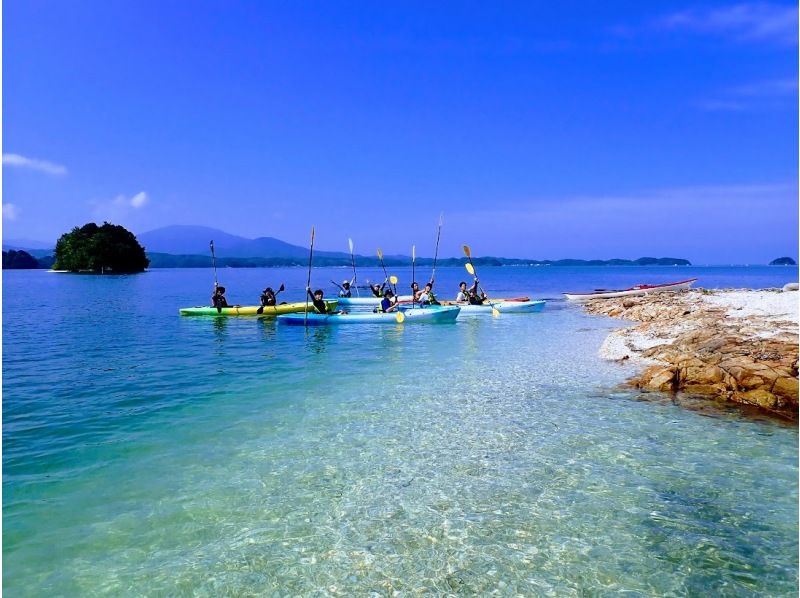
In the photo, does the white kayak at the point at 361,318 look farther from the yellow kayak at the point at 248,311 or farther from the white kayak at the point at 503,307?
the yellow kayak at the point at 248,311

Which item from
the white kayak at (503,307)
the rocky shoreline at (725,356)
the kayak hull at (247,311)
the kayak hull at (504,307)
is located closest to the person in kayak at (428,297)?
the kayak hull at (504,307)

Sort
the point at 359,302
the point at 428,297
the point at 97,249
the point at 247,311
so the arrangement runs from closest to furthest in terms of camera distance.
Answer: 1. the point at 247,311
2. the point at 428,297
3. the point at 359,302
4. the point at 97,249

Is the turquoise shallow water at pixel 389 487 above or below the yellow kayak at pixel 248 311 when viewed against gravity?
below

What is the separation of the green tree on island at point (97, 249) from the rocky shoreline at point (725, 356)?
5398 inches

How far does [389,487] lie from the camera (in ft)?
26.1

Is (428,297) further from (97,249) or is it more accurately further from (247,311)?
(97,249)

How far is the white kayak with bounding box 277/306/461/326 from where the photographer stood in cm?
2773

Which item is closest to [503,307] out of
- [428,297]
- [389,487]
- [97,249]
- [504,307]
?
[504,307]

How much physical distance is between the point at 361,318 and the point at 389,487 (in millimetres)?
20032

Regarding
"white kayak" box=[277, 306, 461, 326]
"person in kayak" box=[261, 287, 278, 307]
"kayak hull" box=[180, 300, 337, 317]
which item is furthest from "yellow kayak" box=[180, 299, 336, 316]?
"white kayak" box=[277, 306, 461, 326]

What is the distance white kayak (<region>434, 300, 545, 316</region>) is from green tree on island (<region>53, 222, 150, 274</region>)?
4870 inches

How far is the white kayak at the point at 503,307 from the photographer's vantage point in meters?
31.9

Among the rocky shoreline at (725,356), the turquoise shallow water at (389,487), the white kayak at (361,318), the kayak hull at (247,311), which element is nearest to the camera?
the turquoise shallow water at (389,487)

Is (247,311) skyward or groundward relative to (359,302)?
groundward
